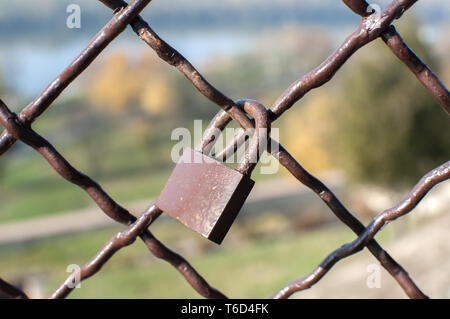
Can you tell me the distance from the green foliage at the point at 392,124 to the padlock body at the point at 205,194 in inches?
247

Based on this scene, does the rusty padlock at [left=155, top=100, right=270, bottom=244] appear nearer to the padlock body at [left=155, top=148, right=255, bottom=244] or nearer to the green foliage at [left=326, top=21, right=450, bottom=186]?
the padlock body at [left=155, top=148, right=255, bottom=244]

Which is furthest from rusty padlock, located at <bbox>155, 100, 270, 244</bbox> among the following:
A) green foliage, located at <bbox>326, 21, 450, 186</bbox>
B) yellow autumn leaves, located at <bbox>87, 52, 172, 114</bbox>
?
yellow autumn leaves, located at <bbox>87, 52, 172, 114</bbox>

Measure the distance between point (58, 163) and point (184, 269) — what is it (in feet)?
0.49

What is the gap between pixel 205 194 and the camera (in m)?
0.41

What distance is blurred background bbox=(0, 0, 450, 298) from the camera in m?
6.19

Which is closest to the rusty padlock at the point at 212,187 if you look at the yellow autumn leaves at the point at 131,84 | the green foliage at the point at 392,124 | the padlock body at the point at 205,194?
the padlock body at the point at 205,194

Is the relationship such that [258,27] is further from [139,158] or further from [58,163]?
[58,163]

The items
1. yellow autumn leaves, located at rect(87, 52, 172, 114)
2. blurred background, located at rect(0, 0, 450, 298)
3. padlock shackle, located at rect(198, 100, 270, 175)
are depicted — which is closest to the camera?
padlock shackle, located at rect(198, 100, 270, 175)

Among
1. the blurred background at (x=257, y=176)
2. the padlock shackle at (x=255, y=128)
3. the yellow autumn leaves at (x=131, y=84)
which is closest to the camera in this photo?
the padlock shackle at (x=255, y=128)

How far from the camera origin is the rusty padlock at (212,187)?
1.30ft

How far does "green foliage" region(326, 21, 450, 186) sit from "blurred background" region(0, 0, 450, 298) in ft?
0.06

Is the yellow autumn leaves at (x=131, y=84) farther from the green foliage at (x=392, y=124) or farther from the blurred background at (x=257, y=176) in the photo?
the green foliage at (x=392, y=124)

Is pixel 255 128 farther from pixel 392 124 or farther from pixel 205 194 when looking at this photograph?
pixel 392 124
